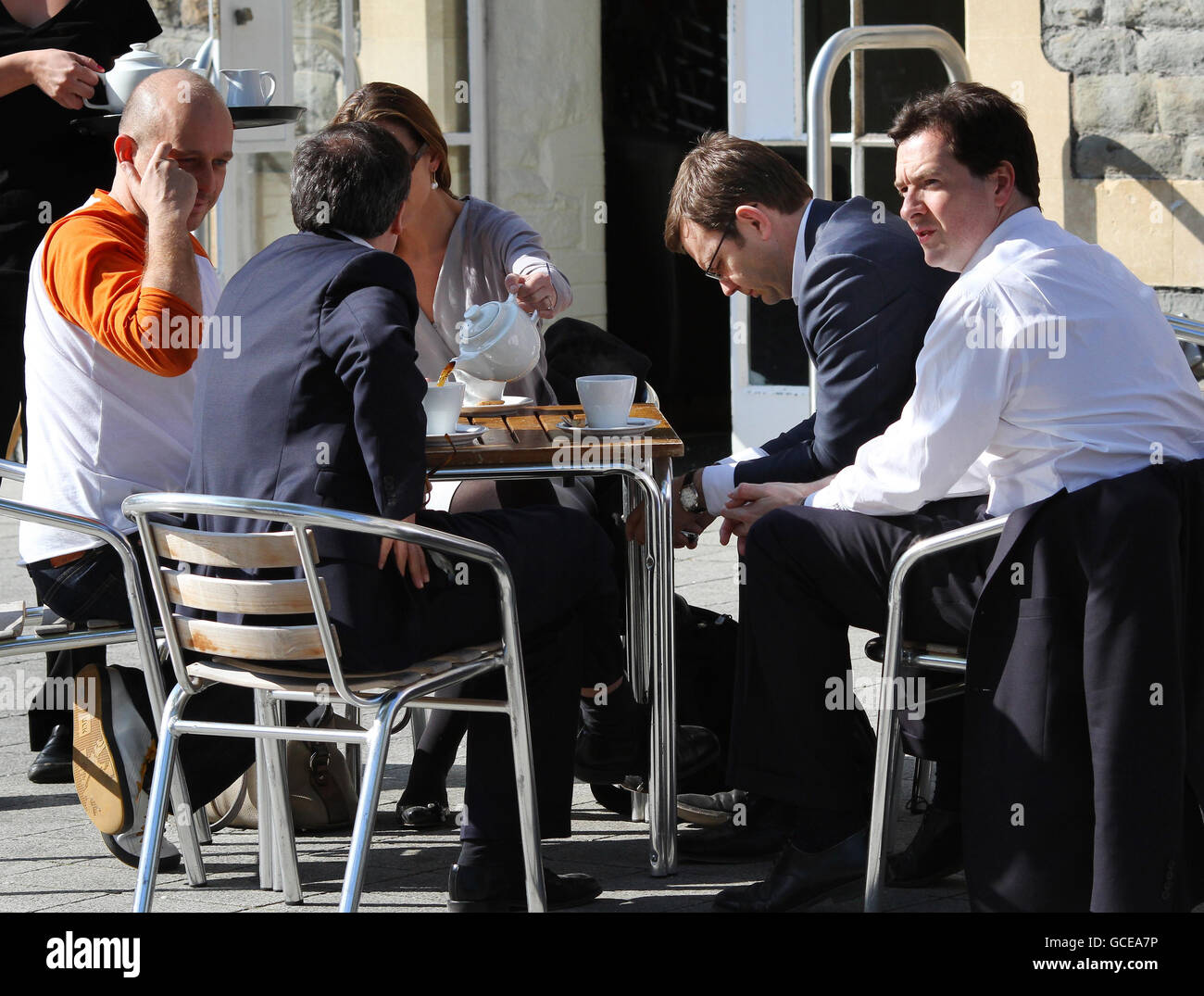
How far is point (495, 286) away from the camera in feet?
13.6

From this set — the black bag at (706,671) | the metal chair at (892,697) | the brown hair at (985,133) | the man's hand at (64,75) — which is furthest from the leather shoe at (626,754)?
the man's hand at (64,75)

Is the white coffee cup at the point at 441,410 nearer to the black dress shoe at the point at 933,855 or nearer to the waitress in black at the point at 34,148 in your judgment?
the black dress shoe at the point at 933,855

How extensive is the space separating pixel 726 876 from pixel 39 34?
8.90 ft

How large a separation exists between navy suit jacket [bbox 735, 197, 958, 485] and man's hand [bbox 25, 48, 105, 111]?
6.06 ft

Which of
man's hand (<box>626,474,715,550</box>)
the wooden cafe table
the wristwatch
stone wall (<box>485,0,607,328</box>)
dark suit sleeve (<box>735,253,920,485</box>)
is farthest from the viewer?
stone wall (<box>485,0,607,328</box>)

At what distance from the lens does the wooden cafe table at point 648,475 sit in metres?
3.10

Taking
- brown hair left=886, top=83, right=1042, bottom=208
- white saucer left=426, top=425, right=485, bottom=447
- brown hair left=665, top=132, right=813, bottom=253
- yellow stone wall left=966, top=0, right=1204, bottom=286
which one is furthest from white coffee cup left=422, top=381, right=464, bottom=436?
yellow stone wall left=966, top=0, right=1204, bottom=286

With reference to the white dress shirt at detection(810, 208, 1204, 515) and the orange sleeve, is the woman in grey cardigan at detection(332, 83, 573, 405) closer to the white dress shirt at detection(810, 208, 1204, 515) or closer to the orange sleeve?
the orange sleeve

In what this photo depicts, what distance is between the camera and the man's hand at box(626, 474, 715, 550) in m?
3.36

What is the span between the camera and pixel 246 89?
13.3ft

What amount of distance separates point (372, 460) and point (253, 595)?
0.28 meters

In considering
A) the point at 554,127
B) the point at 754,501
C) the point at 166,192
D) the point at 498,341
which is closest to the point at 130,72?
the point at 166,192

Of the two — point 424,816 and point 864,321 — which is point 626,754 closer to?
point 424,816
